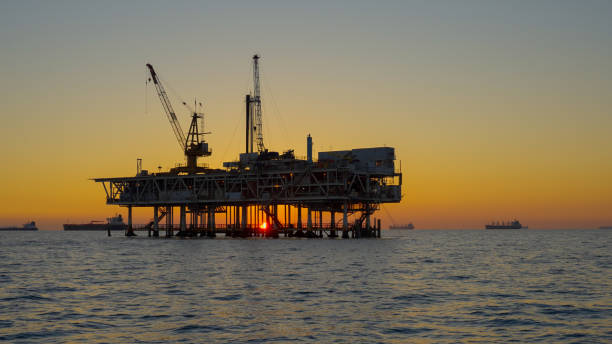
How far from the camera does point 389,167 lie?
481ft

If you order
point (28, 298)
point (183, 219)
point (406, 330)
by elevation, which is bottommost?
point (406, 330)

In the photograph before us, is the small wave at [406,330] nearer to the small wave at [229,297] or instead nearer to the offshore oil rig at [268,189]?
the small wave at [229,297]

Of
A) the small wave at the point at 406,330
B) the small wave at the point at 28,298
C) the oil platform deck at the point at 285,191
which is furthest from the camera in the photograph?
the oil platform deck at the point at 285,191

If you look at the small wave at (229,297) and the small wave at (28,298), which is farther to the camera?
the small wave at (28,298)

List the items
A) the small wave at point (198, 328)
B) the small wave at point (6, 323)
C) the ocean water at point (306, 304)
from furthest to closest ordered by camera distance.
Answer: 1. the small wave at point (6, 323)
2. the small wave at point (198, 328)
3. the ocean water at point (306, 304)

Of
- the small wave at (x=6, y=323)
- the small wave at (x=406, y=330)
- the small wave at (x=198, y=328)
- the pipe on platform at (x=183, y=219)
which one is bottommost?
the small wave at (x=406, y=330)

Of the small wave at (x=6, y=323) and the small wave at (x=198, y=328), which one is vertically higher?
the small wave at (x=6, y=323)

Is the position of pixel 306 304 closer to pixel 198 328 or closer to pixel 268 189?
pixel 198 328

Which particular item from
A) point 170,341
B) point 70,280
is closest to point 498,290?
point 170,341

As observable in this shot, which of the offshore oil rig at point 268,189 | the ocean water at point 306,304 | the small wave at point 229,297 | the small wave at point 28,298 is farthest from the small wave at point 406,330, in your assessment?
the offshore oil rig at point 268,189

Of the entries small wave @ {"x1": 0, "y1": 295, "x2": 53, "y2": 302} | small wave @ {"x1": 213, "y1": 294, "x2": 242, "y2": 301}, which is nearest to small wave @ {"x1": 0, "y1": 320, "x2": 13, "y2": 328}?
small wave @ {"x1": 0, "y1": 295, "x2": 53, "y2": 302}

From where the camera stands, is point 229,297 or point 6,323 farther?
point 229,297

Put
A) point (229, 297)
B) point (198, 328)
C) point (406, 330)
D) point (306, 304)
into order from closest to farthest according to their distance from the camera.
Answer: point (406, 330) → point (198, 328) → point (306, 304) → point (229, 297)

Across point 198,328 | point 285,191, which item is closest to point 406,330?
point 198,328
